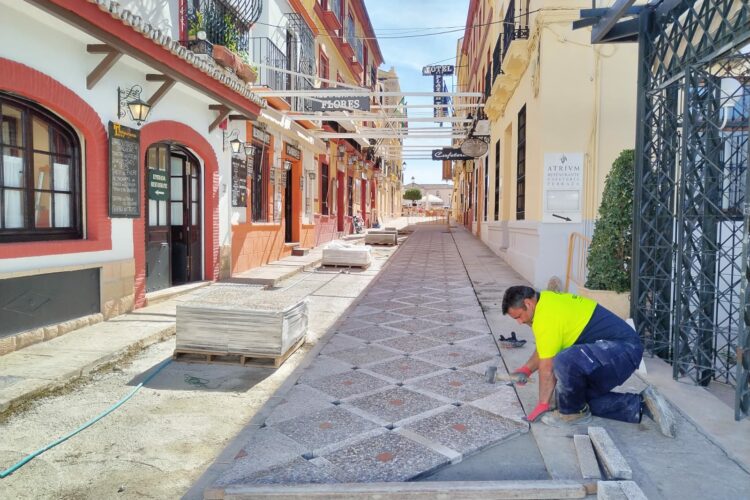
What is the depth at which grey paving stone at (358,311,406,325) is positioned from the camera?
23.5 ft

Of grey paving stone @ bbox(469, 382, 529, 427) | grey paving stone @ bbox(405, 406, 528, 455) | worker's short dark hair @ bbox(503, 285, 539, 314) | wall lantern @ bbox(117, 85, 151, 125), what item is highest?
wall lantern @ bbox(117, 85, 151, 125)

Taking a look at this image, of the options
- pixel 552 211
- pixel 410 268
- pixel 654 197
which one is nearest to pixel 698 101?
pixel 654 197

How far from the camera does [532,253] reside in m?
10.3

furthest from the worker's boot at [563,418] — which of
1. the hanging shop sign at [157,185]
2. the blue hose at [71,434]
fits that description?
the hanging shop sign at [157,185]

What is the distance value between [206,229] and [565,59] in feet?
23.1

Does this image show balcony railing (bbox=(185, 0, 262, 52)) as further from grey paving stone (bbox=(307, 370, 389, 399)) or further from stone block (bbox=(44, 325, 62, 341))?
grey paving stone (bbox=(307, 370, 389, 399))

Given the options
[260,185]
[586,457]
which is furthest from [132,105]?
[586,457]

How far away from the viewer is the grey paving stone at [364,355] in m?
Result: 5.33

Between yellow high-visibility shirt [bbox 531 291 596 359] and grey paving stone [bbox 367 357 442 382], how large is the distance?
150cm

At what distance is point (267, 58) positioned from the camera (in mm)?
12438

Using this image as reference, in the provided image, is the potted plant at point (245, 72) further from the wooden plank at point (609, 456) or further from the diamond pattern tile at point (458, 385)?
the wooden plank at point (609, 456)

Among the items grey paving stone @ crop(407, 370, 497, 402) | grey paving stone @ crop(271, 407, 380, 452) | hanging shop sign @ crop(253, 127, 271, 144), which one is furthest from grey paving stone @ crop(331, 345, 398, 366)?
hanging shop sign @ crop(253, 127, 271, 144)

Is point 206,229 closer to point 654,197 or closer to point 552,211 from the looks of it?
point 552,211

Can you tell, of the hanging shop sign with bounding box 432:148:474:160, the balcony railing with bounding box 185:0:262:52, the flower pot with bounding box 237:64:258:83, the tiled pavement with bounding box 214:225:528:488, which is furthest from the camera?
the hanging shop sign with bounding box 432:148:474:160
